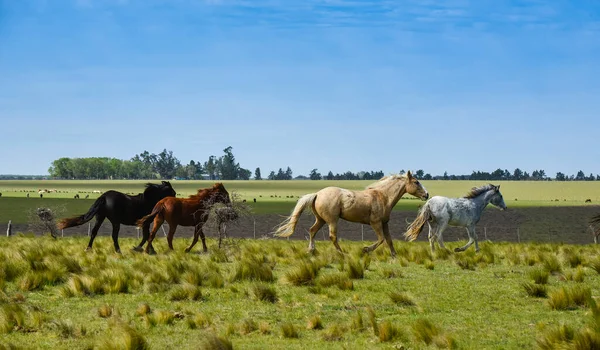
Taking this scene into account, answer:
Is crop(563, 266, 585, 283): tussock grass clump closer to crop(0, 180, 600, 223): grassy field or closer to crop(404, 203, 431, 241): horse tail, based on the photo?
crop(404, 203, 431, 241): horse tail

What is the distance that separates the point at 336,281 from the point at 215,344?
545 centimetres

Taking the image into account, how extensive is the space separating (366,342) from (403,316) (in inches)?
69.8

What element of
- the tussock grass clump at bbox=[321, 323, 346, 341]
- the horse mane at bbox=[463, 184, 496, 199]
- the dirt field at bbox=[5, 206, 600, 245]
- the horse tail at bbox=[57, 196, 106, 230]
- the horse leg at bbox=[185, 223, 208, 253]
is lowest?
the dirt field at bbox=[5, 206, 600, 245]

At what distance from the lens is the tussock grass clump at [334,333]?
28.3 feet

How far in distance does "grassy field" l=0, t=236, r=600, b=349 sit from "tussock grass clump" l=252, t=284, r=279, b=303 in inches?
0.7

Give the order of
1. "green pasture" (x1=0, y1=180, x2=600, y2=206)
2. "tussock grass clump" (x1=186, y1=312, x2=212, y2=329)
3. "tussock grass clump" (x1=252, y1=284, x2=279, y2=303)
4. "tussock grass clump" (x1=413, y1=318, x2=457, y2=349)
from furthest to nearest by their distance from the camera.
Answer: "green pasture" (x1=0, y1=180, x2=600, y2=206), "tussock grass clump" (x1=252, y1=284, x2=279, y2=303), "tussock grass clump" (x1=186, y1=312, x2=212, y2=329), "tussock grass clump" (x1=413, y1=318, x2=457, y2=349)

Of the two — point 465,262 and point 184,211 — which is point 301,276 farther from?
point 184,211

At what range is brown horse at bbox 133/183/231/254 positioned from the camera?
1945cm

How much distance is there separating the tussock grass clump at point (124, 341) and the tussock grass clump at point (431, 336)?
10.5 ft

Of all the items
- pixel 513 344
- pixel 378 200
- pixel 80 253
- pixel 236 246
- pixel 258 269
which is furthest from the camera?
pixel 236 246

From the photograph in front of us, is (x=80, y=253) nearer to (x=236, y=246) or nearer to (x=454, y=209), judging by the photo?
(x=236, y=246)

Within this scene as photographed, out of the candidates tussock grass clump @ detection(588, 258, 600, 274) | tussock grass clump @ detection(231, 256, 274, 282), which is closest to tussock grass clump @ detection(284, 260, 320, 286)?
tussock grass clump @ detection(231, 256, 274, 282)

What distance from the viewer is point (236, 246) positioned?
20.8m

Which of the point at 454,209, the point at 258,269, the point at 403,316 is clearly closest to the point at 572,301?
the point at 403,316
